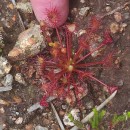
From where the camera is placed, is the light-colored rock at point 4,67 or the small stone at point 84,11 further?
the small stone at point 84,11

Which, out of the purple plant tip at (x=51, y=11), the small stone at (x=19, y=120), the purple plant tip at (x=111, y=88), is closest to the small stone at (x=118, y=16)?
the purple plant tip at (x=51, y=11)

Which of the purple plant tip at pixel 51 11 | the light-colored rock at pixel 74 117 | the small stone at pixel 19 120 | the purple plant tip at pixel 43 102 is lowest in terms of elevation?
the light-colored rock at pixel 74 117

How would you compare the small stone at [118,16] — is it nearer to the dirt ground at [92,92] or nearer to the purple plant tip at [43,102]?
the dirt ground at [92,92]

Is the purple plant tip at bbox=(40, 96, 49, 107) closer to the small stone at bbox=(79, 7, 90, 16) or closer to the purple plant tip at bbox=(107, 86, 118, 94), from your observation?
the purple plant tip at bbox=(107, 86, 118, 94)

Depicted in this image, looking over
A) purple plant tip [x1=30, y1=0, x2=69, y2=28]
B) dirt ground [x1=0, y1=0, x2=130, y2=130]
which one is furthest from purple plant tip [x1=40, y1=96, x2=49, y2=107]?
purple plant tip [x1=30, y1=0, x2=69, y2=28]

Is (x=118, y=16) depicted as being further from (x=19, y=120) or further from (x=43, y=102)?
(x=19, y=120)

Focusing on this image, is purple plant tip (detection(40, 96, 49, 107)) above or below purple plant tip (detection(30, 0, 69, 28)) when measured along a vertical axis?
below

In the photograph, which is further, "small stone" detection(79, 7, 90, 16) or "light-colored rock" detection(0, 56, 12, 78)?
"small stone" detection(79, 7, 90, 16)

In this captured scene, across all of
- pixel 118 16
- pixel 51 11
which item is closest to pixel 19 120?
pixel 51 11

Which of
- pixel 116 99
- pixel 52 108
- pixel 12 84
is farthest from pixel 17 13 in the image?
pixel 116 99
